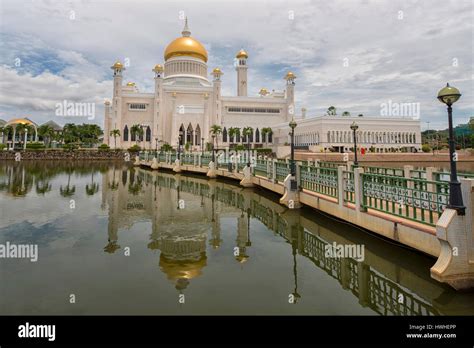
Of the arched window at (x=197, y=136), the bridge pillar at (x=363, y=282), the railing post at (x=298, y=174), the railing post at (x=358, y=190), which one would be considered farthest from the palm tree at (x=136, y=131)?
the bridge pillar at (x=363, y=282)

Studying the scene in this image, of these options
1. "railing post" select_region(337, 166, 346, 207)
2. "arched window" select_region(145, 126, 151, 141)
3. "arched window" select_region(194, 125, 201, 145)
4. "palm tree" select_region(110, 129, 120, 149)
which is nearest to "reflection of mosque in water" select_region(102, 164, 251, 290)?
"railing post" select_region(337, 166, 346, 207)

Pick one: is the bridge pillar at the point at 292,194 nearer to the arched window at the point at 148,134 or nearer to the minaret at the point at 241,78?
the arched window at the point at 148,134

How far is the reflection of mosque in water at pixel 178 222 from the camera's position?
554cm

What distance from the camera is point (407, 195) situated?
5680 mm

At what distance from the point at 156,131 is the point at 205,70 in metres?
16.9

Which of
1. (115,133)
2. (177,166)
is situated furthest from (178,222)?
(115,133)

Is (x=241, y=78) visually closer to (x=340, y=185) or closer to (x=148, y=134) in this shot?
(x=148, y=134)

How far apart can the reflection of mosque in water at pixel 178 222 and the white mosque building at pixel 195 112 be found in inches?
1531

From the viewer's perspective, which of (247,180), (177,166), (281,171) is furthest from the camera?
(177,166)

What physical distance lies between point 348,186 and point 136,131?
168ft
